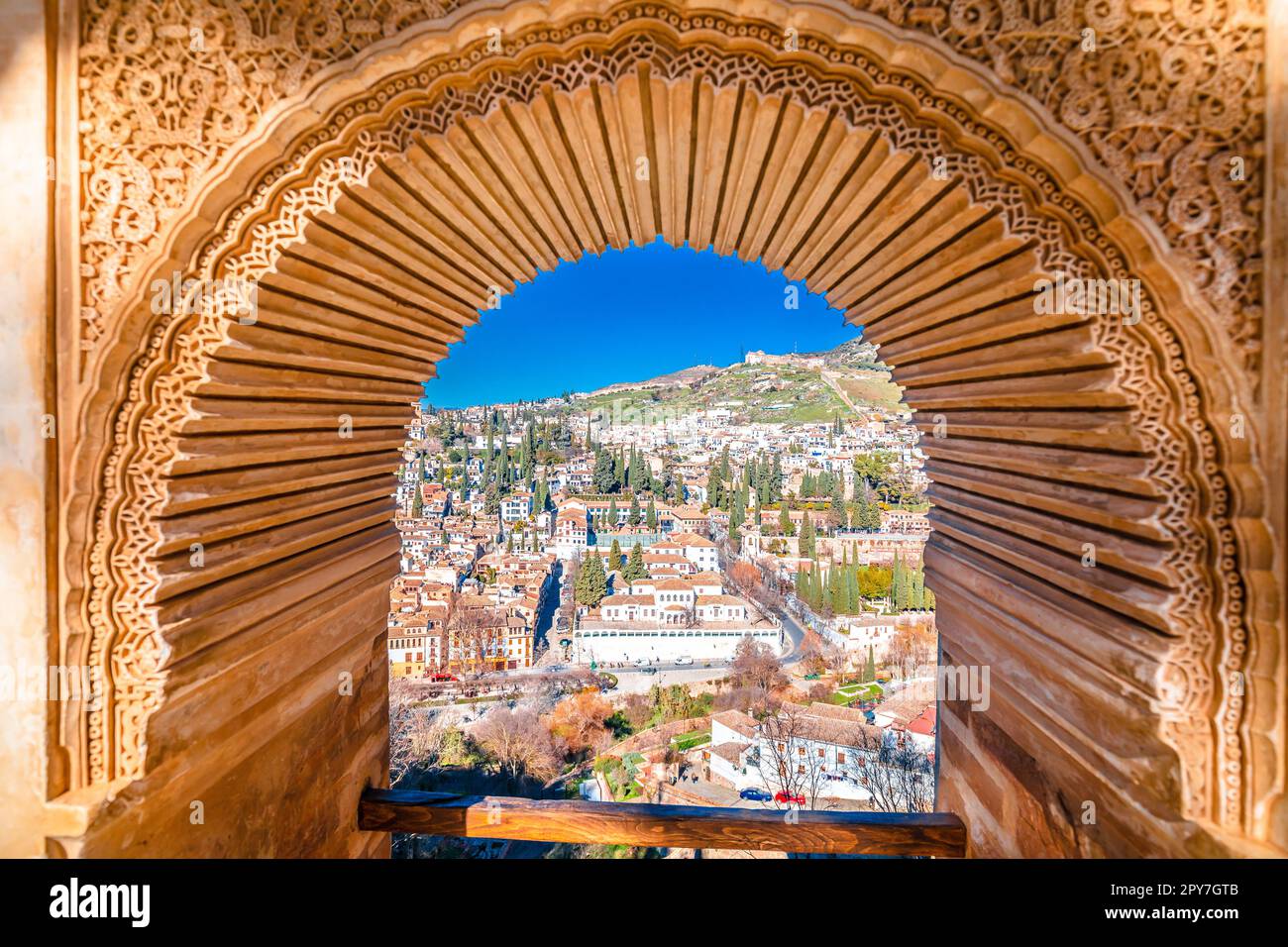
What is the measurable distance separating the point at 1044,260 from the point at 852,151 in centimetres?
64

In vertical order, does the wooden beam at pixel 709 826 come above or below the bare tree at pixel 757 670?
above

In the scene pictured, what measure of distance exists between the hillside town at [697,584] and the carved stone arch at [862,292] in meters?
8.88

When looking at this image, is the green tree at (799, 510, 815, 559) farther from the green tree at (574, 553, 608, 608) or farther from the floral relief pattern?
the floral relief pattern

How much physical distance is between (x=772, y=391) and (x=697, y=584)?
31.6m

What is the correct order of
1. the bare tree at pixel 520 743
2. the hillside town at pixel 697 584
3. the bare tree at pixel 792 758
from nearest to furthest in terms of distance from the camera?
the bare tree at pixel 792 758, the bare tree at pixel 520 743, the hillside town at pixel 697 584

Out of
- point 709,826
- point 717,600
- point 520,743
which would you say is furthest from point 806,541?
point 709,826

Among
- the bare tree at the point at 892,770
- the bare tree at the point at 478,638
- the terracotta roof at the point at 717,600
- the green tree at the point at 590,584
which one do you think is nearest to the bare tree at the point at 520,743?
the bare tree at the point at 478,638

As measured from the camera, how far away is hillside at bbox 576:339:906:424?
47781 mm

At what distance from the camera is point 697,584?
2928 cm

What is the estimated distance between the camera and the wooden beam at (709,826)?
2.41m

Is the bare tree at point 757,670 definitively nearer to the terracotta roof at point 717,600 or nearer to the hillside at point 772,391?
the terracotta roof at point 717,600
